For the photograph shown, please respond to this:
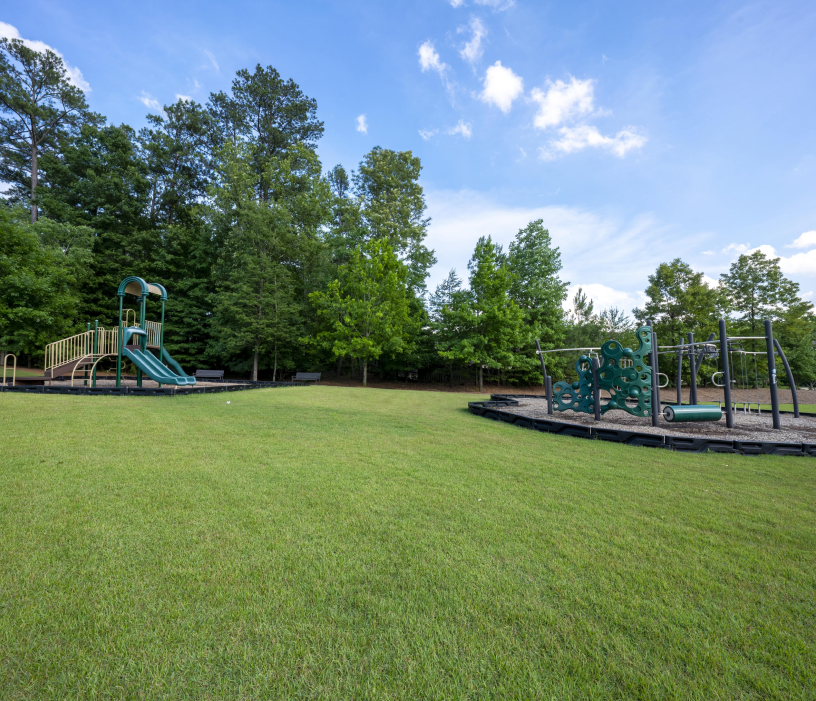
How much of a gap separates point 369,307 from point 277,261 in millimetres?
8439

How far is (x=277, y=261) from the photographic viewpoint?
2478 centimetres

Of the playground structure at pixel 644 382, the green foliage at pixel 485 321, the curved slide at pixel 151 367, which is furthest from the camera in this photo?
the green foliage at pixel 485 321

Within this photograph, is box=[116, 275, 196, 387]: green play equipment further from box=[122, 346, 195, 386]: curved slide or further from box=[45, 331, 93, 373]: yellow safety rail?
box=[45, 331, 93, 373]: yellow safety rail

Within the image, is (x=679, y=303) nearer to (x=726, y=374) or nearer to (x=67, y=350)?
Result: (x=726, y=374)

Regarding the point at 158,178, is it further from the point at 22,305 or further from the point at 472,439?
the point at 472,439

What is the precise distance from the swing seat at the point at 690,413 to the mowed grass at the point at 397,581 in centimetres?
298

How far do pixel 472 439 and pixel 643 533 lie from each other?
3.55 metres

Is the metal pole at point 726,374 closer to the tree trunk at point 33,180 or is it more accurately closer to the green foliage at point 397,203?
the green foliage at point 397,203

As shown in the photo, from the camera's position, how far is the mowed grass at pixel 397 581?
1404 mm

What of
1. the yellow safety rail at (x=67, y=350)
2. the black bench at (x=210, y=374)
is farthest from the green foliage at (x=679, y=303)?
the yellow safety rail at (x=67, y=350)

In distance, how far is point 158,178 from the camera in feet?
92.4

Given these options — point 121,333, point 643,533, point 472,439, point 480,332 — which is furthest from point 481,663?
point 480,332

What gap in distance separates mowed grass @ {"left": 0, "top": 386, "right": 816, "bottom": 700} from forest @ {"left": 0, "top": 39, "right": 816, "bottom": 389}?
17.3 meters

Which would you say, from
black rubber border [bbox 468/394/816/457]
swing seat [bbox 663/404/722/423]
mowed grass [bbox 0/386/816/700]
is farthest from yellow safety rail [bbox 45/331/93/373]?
swing seat [bbox 663/404/722/423]
